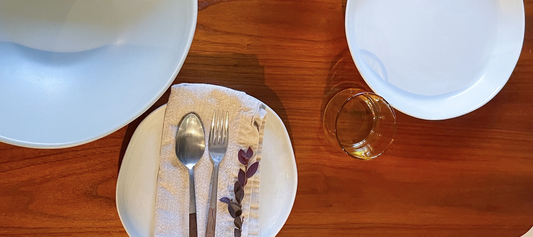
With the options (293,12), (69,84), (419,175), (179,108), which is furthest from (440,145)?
Answer: (69,84)

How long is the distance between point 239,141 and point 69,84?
0.24 meters

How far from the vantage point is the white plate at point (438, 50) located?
0.54 meters

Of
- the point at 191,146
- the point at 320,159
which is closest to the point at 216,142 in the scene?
the point at 191,146

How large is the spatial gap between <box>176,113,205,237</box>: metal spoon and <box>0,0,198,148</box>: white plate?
122mm

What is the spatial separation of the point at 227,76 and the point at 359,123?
243 mm

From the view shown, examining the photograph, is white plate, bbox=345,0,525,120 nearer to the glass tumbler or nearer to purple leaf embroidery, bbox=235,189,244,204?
the glass tumbler

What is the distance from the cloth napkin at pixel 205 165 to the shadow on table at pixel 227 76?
0.03 m

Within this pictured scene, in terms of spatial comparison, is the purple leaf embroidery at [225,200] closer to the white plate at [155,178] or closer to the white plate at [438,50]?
the white plate at [155,178]

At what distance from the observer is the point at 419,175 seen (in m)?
0.58

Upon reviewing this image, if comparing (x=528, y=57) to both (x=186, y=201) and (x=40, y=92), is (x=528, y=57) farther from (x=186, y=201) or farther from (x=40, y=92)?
(x=40, y=92)

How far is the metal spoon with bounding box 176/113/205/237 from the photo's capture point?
1.64ft

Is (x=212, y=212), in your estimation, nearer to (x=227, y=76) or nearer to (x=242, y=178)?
(x=242, y=178)

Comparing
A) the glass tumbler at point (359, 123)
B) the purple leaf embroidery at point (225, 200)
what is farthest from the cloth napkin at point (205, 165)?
the glass tumbler at point (359, 123)

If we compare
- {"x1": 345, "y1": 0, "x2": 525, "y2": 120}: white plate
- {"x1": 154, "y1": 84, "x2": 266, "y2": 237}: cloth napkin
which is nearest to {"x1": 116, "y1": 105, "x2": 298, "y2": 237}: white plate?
{"x1": 154, "y1": 84, "x2": 266, "y2": 237}: cloth napkin
